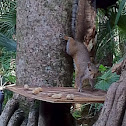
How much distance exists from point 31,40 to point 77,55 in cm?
36

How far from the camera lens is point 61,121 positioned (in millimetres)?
2160

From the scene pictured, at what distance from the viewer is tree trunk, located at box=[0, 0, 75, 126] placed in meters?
2.16

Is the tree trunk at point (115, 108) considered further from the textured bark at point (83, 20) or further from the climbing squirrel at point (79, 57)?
the textured bark at point (83, 20)

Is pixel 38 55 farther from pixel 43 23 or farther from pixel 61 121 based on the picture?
pixel 61 121

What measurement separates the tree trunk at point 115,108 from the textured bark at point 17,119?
0.94 meters

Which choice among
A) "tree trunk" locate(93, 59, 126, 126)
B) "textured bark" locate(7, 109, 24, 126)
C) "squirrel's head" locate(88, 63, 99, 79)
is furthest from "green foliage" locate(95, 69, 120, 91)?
"textured bark" locate(7, 109, 24, 126)

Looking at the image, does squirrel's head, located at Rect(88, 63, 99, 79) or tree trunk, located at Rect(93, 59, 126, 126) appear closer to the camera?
tree trunk, located at Rect(93, 59, 126, 126)

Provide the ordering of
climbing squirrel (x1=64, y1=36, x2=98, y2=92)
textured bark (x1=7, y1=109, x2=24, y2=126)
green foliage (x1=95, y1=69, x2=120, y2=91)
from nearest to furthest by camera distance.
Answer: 1. green foliage (x1=95, y1=69, x2=120, y2=91)
2. climbing squirrel (x1=64, y1=36, x2=98, y2=92)
3. textured bark (x1=7, y1=109, x2=24, y2=126)

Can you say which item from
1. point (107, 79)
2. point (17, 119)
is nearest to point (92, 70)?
point (107, 79)

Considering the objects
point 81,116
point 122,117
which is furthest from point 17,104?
point 81,116

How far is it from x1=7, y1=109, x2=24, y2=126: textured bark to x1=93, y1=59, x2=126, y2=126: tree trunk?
3.08ft

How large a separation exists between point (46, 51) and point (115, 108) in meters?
0.95

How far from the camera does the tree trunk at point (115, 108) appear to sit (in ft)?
4.33

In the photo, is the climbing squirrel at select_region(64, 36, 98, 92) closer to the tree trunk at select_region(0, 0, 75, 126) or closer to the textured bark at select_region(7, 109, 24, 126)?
the tree trunk at select_region(0, 0, 75, 126)
